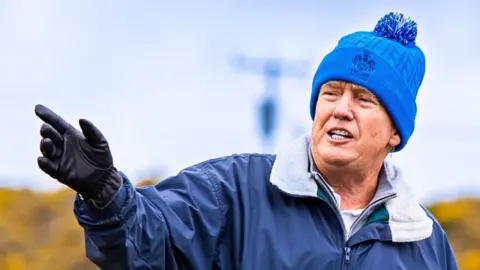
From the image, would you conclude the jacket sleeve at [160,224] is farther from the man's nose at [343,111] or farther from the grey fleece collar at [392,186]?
the man's nose at [343,111]

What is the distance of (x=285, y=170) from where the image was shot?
5.68 metres

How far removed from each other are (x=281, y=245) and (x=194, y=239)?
0.34m

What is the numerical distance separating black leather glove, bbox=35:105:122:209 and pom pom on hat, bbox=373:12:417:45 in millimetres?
1591

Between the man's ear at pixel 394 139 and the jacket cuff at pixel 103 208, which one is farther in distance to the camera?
A: the man's ear at pixel 394 139

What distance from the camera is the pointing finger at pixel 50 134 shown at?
482 centimetres

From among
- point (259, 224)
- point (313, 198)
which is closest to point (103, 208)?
point (259, 224)

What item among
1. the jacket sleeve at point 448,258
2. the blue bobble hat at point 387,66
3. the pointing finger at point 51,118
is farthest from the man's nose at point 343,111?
the pointing finger at point 51,118

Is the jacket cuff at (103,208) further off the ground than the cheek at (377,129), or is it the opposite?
the cheek at (377,129)

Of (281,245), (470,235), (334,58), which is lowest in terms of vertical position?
(470,235)

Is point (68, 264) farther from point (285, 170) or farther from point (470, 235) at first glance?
point (285, 170)

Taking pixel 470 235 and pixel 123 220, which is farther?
pixel 470 235

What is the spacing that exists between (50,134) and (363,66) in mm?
1542

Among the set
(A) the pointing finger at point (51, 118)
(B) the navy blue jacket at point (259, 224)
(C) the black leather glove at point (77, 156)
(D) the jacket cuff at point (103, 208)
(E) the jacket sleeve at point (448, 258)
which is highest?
(A) the pointing finger at point (51, 118)

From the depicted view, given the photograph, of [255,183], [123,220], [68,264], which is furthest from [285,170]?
[68,264]
